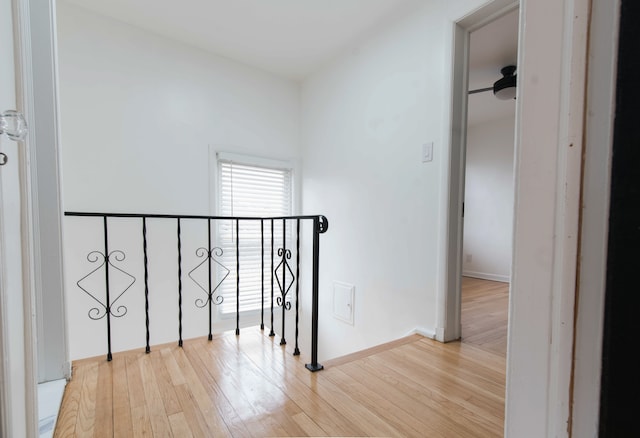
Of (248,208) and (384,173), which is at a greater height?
(384,173)

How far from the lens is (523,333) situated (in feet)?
1.67

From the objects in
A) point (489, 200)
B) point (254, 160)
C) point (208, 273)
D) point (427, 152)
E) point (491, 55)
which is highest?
point (491, 55)

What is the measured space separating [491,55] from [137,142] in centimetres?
333

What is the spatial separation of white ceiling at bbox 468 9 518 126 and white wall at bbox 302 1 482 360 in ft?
1.64

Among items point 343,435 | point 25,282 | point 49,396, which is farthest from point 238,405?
point 25,282

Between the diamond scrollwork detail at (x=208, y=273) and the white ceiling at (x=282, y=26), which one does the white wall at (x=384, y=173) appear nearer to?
the white ceiling at (x=282, y=26)

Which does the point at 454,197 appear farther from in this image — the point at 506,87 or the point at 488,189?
the point at 488,189

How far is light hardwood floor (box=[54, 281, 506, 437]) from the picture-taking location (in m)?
1.09

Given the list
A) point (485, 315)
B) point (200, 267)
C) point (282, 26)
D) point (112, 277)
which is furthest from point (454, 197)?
point (112, 277)

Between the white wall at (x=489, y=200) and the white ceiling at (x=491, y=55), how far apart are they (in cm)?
46

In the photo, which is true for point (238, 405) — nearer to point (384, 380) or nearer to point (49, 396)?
point (384, 380)

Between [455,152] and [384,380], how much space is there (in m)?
1.45

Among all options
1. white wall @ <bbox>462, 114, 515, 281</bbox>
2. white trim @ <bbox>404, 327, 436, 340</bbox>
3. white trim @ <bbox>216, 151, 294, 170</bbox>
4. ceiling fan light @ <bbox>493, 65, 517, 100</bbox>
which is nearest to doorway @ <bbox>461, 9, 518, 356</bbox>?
white wall @ <bbox>462, 114, 515, 281</bbox>

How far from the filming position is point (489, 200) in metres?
4.26
